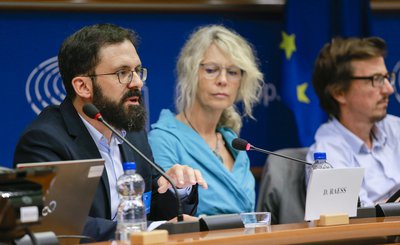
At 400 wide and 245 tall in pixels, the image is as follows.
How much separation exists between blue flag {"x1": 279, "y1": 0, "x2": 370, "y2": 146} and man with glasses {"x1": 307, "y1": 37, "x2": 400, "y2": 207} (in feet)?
0.94

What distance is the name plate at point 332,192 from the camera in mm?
2717

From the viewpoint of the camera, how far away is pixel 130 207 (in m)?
2.55

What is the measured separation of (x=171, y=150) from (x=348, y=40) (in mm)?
1139

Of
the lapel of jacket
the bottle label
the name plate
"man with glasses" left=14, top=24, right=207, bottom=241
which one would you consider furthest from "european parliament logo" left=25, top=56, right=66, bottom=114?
the name plate

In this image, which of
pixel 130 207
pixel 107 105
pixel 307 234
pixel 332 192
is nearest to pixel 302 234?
pixel 307 234

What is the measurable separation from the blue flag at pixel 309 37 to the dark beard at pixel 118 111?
158 cm

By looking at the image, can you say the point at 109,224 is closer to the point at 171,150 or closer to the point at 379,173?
the point at 171,150

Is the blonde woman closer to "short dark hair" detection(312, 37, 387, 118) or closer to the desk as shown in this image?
"short dark hair" detection(312, 37, 387, 118)

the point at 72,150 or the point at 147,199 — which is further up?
the point at 72,150

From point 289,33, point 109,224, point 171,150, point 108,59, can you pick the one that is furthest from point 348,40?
point 109,224

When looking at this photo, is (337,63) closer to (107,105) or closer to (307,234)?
(107,105)

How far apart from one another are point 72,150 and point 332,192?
90 centimetres

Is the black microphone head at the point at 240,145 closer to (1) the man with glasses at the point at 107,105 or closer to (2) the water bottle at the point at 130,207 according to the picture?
(1) the man with glasses at the point at 107,105

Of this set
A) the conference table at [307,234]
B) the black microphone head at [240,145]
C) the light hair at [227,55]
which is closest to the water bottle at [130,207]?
the conference table at [307,234]
